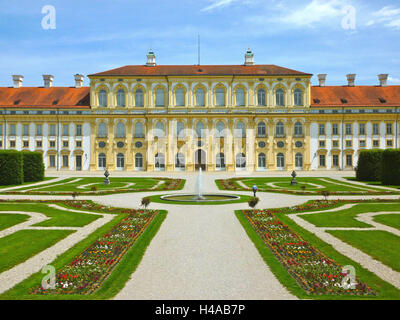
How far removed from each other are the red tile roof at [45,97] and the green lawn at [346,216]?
158ft

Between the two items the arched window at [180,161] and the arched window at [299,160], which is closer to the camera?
the arched window at [180,161]

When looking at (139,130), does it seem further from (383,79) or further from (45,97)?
(383,79)

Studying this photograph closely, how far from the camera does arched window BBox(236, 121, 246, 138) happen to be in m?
56.5

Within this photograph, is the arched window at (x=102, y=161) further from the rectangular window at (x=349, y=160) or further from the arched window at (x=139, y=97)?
the rectangular window at (x=349, y=160)

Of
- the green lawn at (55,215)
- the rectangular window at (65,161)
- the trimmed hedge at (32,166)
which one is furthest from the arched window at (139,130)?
the green lawn at (55,215)

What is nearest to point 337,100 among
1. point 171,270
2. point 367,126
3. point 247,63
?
point 367,126

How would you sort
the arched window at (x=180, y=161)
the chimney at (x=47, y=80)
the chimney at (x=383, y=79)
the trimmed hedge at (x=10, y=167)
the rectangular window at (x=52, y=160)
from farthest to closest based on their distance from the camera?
the chimney at (x=47, y=80) < the chimney at (x=383, y=79) < the rectangular window at (x=52, y=160) < the arched window at (x=180, y=161) < the trimmed hedge at (x=10, y=167)

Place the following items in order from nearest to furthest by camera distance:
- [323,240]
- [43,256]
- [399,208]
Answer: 1. [43,256]
2. [323,240]
3. [399,208]

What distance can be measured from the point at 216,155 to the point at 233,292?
48.4 metres

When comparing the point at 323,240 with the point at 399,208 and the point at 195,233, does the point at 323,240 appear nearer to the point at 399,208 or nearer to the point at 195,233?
the point at 195,233

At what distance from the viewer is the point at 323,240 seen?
12.4 metres

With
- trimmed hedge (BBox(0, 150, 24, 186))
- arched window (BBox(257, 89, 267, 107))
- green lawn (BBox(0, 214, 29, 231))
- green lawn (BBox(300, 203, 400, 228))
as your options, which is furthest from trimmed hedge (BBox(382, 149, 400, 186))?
trimmed hedge (BBox(0, 150, 24, 186))

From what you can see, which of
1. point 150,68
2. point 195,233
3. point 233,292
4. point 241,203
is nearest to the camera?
point 233,292

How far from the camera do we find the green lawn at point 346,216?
1523 cm
